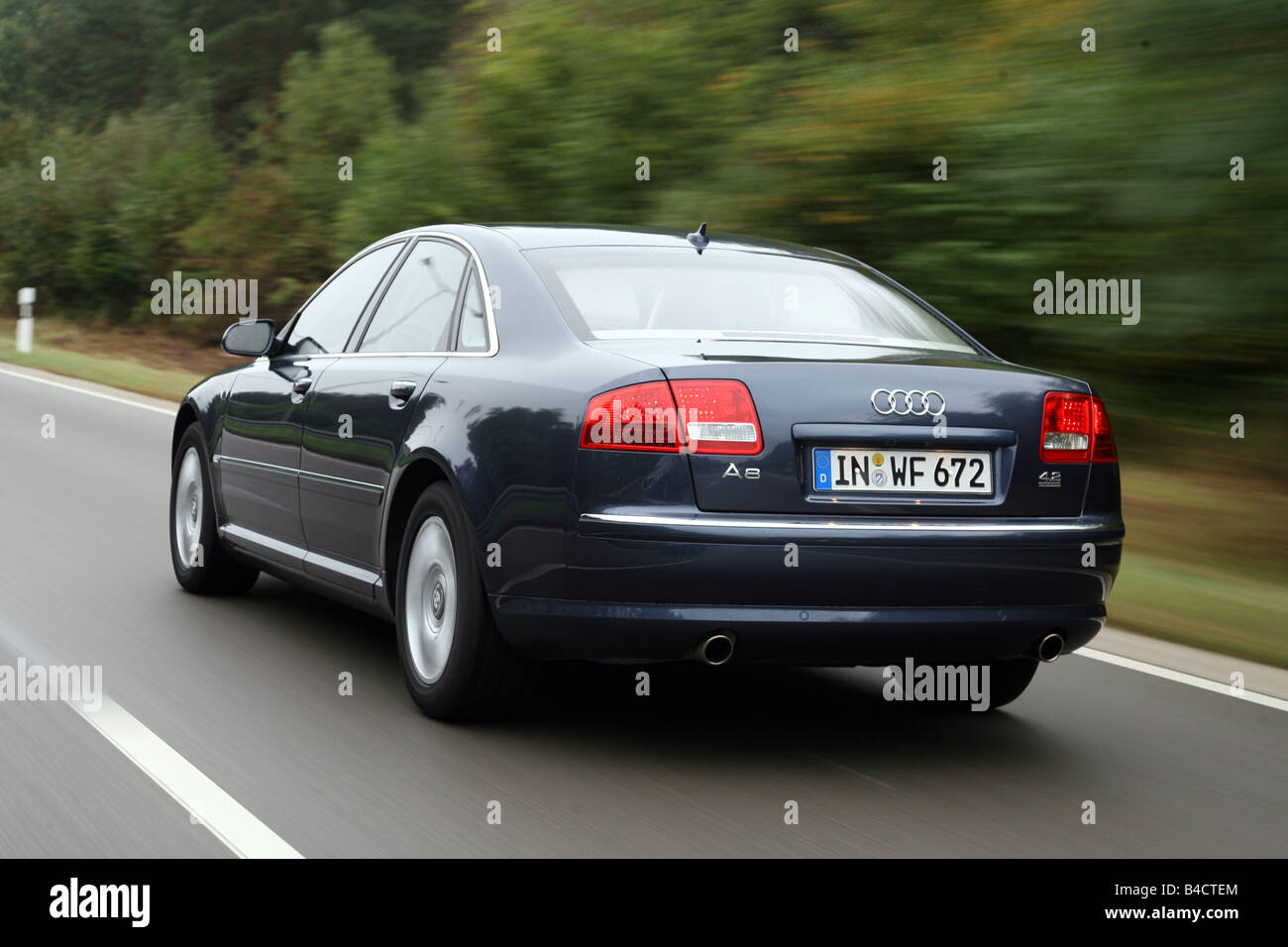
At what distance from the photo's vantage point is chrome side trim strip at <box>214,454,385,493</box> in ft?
19.9

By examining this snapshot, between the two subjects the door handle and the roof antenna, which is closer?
the door handle

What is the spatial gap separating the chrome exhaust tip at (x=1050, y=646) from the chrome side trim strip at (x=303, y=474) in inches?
86.9

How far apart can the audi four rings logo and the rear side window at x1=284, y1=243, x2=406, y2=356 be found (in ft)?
7.98

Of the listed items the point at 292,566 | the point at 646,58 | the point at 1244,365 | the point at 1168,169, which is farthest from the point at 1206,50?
the point at 646,58

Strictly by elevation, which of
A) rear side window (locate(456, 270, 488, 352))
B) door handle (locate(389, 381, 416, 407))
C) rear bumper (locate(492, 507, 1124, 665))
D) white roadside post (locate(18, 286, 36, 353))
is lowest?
rear bumper (locate(492, 507, 1124, 665))

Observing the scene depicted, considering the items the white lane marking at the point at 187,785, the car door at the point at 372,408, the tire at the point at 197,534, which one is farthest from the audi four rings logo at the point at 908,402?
the tire at the point at 197,534

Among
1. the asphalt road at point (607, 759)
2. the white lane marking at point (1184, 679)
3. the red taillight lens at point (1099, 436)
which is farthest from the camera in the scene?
the white lane marking at point (1184, 679)

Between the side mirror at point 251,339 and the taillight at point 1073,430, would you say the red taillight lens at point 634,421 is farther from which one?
the side mirror at point 251,339

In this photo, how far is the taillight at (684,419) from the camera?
16.0 ft

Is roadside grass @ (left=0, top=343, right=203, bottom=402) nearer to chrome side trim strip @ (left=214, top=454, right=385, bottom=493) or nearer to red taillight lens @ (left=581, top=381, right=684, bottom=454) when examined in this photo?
chrome side trim strip @ (left=214, top=454, right=385, bottom=493)

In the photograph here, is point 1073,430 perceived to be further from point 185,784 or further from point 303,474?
point 303,474

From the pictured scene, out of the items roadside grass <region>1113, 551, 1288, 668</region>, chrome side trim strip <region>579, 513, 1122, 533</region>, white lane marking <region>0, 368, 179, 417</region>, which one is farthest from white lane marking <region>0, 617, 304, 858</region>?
white lane marking <region>0, 368, 179, 417</region>

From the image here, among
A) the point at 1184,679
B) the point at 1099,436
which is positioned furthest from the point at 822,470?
the point at 1184,679

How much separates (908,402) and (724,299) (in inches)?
35.8
